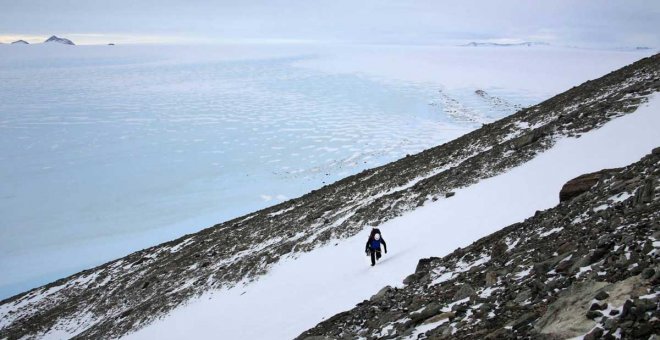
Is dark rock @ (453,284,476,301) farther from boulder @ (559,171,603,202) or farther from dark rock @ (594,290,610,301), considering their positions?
boulder @ (559,171,603,202)

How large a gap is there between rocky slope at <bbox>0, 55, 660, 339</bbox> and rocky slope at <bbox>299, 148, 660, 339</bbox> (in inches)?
349

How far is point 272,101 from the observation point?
2936 inches

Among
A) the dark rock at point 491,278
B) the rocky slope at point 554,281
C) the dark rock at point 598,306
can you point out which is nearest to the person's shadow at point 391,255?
the rocky slope at point 554,281

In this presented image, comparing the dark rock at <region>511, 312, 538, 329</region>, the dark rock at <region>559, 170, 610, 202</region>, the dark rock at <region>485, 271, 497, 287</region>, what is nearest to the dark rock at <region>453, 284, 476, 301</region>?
the dark rock at <region>485, 271, 497, 287</region>

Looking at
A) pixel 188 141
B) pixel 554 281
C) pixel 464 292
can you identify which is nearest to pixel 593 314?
pixel 554 281

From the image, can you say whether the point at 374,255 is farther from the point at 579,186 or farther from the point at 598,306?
the point at 598,306

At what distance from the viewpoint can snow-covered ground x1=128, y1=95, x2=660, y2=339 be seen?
14.2 meters

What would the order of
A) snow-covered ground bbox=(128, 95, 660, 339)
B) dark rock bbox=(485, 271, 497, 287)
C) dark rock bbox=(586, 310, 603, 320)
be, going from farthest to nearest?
snow-covered ground bbox=(128, 95, 660, 339), dark rock bbox=(485, 271, 497, 287), dark rock bbox=(586, 310, 603, 320)

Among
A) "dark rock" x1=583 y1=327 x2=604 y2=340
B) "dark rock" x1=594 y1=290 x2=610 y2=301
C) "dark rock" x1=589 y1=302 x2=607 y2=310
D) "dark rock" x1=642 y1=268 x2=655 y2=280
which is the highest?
"dark rock" x1=642 y1=268 x2=655 y2=280

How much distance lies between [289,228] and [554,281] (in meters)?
18.6

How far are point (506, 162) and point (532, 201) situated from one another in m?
5.32

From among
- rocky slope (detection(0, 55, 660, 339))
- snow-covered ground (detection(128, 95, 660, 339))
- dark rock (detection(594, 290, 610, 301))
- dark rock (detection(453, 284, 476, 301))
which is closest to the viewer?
dark rock (detection(594, 290, 610, 301))

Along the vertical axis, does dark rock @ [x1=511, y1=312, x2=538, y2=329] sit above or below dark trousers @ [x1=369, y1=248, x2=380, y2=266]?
above

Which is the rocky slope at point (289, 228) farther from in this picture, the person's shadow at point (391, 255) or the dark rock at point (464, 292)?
the dark rock at point (464, 292)
